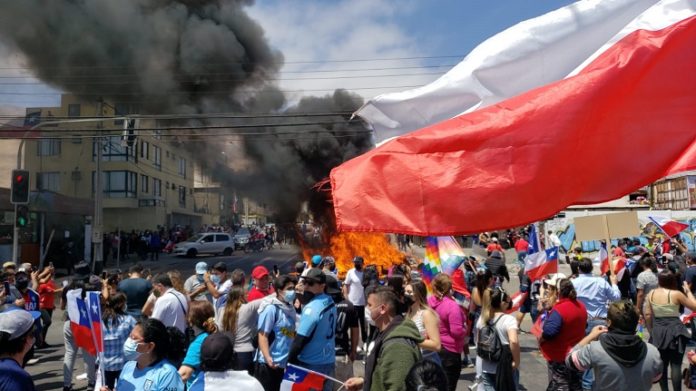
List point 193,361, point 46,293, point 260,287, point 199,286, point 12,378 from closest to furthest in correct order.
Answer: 1. point 12,378
2. point 193,361
3. point 260,287
4. point 199,286
5. point 46,293

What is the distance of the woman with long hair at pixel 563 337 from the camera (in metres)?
4.78

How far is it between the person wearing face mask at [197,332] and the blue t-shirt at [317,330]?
2.31 ft

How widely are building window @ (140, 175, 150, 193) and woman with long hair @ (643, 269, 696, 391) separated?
41.7 meters

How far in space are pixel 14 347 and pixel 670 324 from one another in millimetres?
5877

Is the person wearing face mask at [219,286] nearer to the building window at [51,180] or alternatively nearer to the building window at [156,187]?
the building window at [51,180]

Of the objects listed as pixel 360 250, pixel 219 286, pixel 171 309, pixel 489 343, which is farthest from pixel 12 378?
pixel 360 250

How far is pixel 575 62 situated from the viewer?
144 inches

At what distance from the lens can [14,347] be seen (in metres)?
2.91

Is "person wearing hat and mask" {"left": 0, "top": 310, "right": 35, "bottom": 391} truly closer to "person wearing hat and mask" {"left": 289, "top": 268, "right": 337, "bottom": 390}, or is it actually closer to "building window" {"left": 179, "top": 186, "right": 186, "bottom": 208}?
"person wearing hat and mask" {"left": 289, "top": 268, "right": 337, "bottom": 390}

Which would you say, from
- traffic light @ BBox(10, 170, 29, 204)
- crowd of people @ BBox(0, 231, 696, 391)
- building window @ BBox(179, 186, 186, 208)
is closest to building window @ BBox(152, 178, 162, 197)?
building window @ BBox(179, 186, 186, 208)

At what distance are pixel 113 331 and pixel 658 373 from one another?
446 centimetres

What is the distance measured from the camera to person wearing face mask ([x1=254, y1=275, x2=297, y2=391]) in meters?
4.68

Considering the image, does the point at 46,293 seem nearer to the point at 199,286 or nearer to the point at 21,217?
the point at 199,286

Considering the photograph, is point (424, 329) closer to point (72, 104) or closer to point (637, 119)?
point (637, 119)
